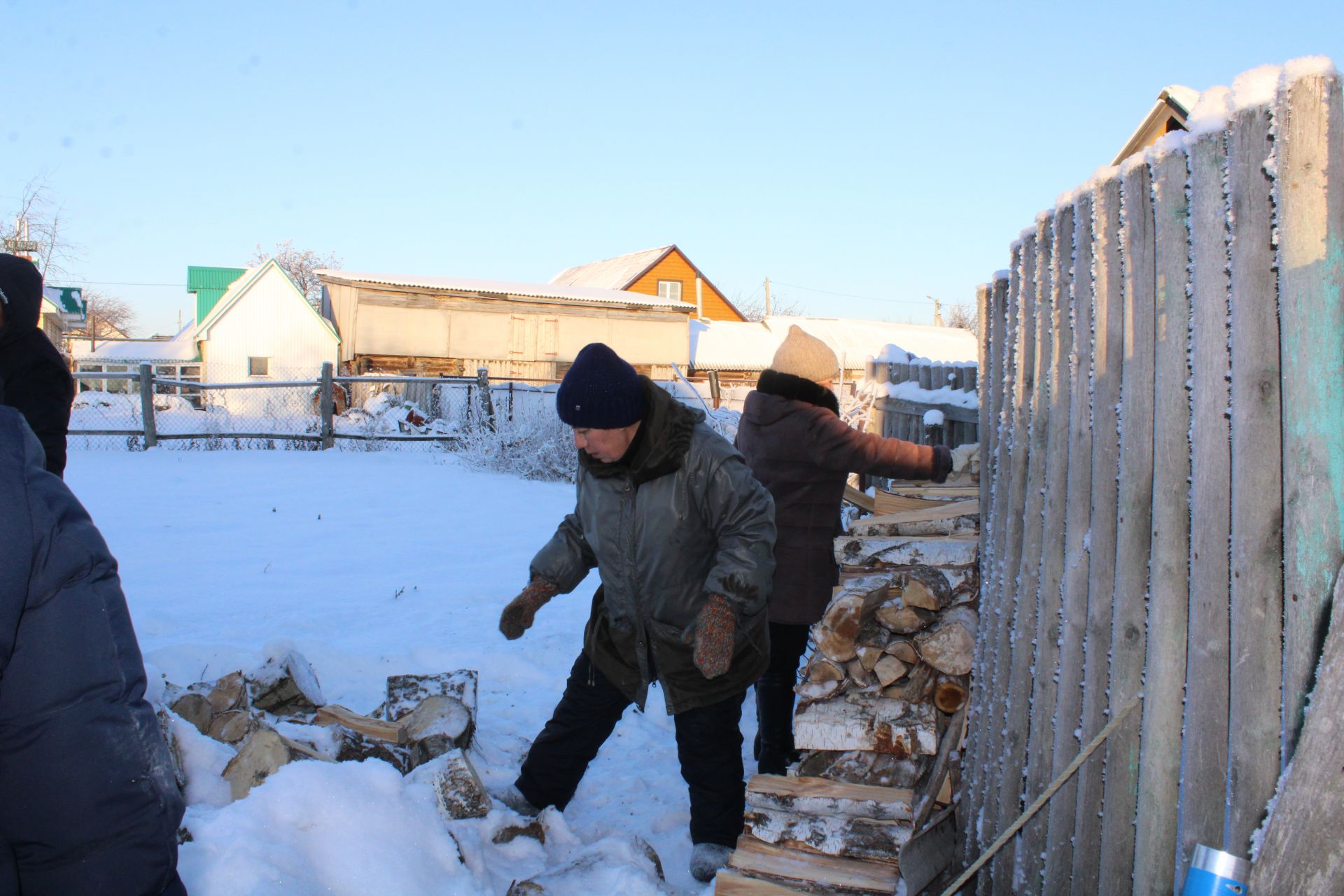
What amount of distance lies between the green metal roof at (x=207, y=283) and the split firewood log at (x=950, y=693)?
131 ft

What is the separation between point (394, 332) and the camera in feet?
84.9

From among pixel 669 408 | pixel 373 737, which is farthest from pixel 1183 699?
pixel 373 737

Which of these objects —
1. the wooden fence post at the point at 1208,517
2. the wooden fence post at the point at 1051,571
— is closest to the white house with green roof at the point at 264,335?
the wooden fence post at the point at 1051,571

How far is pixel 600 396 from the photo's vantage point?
A: 2.77 metres

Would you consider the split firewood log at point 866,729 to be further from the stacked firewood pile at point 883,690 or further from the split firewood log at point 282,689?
the split firewood log at point 282,689

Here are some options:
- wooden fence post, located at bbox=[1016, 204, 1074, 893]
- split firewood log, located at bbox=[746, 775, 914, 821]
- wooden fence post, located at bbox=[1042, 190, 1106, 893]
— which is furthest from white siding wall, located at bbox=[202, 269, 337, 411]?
wooden fence post, located at bbox=[1042, 190, 1106, 893]

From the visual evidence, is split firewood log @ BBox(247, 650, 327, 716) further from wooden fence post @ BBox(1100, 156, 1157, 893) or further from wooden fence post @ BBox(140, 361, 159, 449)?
wooden fence post @ BBox(140, 361, 159, 449)

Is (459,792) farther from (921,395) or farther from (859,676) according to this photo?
(921,395)

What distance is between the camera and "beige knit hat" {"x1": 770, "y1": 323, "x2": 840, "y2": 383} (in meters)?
3.53

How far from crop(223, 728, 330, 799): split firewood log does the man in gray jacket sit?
31.8 inches

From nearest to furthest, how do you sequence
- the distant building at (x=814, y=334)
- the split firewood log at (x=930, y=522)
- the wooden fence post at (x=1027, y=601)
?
the wooden fence post at (x=1027, y=601)
the split firewood log at (x=930, y=522)
the distant building at (x=814, y=334)

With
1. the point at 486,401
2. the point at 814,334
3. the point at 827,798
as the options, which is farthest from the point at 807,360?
the point at 814,334

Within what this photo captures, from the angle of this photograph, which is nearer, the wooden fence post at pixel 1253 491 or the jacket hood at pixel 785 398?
the wooden fence post at pixel 1253 491

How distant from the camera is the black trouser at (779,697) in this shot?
348 cm
